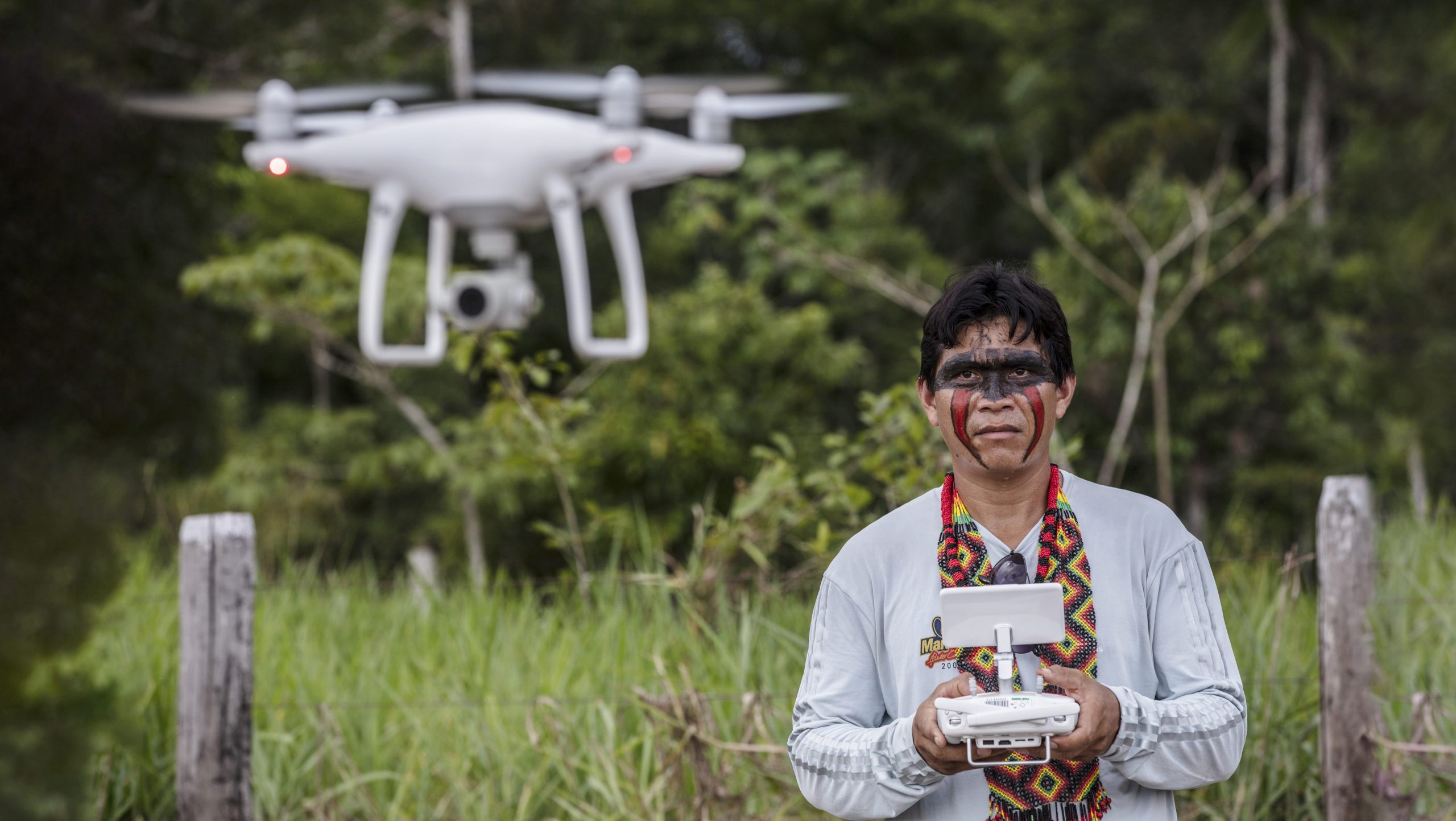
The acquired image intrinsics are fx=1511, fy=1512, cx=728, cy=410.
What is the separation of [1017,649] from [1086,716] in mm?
103

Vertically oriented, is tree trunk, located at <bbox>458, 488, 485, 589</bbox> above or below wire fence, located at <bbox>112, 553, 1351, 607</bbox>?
above

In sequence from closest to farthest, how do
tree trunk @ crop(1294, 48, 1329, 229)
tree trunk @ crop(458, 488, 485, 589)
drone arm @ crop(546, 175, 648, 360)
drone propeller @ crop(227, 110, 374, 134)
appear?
drone arm @ crop(546, 175, 648, 360) < drone propeller @ crop(227, 110, 374, 134) < tree trunk @ crop(458, 488, 485, 589) < tree trunk @ crop(1294, 48, 1329, 229)

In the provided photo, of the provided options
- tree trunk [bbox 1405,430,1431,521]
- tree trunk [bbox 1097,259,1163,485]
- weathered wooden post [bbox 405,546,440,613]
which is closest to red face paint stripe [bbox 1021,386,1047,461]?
weathered wooden post [bbox 405,546,440,613]

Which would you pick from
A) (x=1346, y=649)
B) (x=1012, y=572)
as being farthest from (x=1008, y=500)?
(x=1346, y=649)

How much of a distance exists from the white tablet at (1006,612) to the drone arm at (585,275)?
4.73 metres

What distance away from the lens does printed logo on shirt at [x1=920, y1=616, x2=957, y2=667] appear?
1404mm

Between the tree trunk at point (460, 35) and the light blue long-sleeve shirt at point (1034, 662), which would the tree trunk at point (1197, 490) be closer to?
the tree trunk at point (460, 35)

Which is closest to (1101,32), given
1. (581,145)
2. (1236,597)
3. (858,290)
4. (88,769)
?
(858,290)

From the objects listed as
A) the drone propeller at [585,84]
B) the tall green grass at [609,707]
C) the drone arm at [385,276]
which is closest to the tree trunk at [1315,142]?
the drone propeller at [585,84]

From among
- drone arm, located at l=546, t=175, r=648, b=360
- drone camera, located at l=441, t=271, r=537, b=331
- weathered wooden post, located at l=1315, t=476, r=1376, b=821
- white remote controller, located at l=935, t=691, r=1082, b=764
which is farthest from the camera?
drone arm, located at l=546, t=175, r=648, b=360

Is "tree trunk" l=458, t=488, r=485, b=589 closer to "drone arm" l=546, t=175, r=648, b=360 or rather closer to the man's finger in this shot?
"drone arm" l=546, t=175, r=648, b=360

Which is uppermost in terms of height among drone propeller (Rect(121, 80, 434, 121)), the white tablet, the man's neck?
drone propeller (Rect(121, 80, 434, 121))

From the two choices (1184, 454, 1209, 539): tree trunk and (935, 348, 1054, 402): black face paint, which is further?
(1184, 454, 1209, 539): tree trunk

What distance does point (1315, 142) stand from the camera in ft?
41.7
